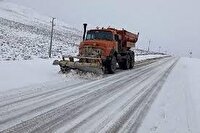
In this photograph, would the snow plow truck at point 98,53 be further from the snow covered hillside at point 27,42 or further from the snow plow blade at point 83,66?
the snow covered hillside at point 27,42

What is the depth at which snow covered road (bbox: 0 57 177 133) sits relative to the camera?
7.18m

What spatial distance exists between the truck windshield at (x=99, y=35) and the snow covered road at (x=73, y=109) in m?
6.95

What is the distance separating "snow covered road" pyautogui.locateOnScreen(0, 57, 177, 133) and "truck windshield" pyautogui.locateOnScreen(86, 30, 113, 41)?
6.95 meters

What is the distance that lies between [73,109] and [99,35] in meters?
11.4

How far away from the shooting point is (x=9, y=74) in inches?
559

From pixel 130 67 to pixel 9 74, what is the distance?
12309 mm

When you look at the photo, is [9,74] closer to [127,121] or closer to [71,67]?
[71,67]

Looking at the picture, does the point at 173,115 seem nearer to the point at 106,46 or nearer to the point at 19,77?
the point at 19,77

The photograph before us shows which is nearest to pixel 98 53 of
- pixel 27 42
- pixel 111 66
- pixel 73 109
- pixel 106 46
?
pixel 106 46

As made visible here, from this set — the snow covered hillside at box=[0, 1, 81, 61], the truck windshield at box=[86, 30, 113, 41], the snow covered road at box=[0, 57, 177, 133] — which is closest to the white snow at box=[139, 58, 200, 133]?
the snow covered road at box=[0, 57, 177, 133]

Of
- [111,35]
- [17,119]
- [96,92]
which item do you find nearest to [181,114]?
[96,92]

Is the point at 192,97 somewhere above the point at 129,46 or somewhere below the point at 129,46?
below

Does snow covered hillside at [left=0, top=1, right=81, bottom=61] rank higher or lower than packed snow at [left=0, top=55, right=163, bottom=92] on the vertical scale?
higher

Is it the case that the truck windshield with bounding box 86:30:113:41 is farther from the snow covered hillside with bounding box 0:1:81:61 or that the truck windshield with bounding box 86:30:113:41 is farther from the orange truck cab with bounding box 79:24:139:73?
A: the snow covered hillside with bounding box 0:1:81:61
